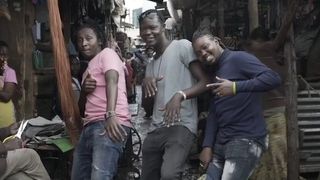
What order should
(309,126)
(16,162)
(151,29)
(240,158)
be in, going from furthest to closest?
1. (309,126)
2. (16,162)
3. (151,29)
4. (240,158)

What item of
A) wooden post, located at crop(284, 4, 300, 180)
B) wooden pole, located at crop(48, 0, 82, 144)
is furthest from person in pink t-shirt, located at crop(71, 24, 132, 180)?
wooden post, located at crop(284, 4, 300, 180)

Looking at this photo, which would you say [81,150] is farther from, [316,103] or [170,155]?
[316,103]

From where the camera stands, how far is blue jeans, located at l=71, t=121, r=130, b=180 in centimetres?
337

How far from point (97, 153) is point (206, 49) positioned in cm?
115

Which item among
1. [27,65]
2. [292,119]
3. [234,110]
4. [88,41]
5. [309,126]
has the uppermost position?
[88,41]

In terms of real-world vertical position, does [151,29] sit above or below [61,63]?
above

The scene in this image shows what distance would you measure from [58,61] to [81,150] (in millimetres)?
761

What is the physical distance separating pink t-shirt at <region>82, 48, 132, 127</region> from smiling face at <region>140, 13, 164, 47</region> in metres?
0.30

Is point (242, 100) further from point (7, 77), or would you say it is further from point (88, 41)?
point (7, 77)

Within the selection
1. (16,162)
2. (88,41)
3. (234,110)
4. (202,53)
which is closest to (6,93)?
(16,162)

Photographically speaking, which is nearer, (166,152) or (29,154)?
(166,152)

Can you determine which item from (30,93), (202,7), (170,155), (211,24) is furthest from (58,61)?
(202,7)

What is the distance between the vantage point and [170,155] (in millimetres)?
3402

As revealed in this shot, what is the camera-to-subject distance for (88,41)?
12.0 feet
